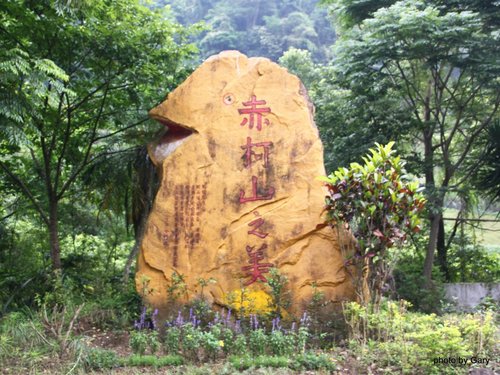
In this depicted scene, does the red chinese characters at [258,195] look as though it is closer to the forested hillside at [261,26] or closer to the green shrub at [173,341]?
the green shrub at [173,341]

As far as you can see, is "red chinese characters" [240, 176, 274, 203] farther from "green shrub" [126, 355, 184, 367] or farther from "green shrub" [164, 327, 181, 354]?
"green shrub" [126, 355, 184, 367]

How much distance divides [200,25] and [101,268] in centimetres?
478

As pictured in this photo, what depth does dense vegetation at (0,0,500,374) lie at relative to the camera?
5.03 meters

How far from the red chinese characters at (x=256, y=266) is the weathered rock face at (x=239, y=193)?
0.04 ft

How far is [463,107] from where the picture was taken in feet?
31.6

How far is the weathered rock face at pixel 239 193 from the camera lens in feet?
19.9

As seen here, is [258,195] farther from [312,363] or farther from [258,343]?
[312,363]

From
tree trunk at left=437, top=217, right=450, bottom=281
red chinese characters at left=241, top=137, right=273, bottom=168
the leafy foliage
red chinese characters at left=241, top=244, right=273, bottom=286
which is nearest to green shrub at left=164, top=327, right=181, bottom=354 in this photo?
red chinese characters at left=241, top=244, right=273, bottom=286

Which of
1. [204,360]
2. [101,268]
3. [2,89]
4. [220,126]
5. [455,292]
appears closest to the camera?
[204,360]

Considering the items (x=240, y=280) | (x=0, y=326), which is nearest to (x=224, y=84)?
(x=240, y=280)

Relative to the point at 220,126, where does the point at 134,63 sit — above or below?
above

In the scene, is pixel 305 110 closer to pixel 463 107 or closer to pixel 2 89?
pixel 2 89

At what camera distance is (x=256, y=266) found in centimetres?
608

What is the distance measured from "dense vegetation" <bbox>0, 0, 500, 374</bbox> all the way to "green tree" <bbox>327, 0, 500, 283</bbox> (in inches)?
1.2
